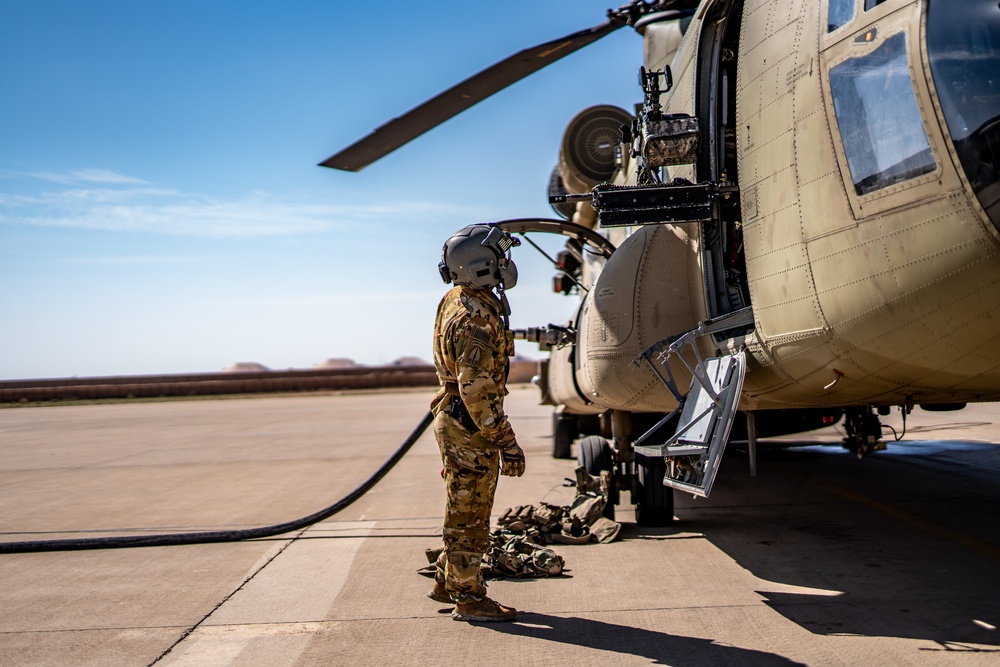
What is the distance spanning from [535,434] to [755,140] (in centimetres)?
1141

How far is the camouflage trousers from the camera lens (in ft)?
14.6

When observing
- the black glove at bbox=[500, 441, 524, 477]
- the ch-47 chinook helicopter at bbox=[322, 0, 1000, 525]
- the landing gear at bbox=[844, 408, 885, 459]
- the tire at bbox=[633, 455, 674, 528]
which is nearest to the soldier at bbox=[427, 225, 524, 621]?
the black glove at bbox=[500, 441, 524, 477]

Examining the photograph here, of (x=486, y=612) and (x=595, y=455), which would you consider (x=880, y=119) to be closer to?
(x=486, y=612)

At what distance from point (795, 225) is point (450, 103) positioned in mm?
3831

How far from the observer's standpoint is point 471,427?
14.8 feet

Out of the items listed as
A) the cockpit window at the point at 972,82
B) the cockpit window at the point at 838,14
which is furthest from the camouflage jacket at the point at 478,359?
the cockpit window at the point at 972,82

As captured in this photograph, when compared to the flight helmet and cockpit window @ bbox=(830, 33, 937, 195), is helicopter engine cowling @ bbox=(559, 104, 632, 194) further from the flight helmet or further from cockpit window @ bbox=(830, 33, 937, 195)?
cockpit window @ bbox=(830, 33, 937, 195)

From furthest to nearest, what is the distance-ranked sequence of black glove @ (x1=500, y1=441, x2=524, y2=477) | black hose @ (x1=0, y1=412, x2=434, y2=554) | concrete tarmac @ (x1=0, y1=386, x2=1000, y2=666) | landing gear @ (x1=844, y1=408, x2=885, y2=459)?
black hose @ (x1=0, y1=412, x2=434, y2=554) → landing gear @ (x1=844, y1=408, x2=885, y2=459) → black glove @ (x1=500, y1=441, x2=524, y2=477) → concrete tarmac @ (x1=0, y1=386, x2=1000, y2=666)

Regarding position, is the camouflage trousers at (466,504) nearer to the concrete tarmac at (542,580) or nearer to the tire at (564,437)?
the concrete tarmac at (542,580)

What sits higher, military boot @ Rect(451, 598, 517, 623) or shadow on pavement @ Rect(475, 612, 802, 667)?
military boot @ Rect(451, 598, 517, 623)

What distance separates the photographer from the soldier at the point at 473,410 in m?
4.38

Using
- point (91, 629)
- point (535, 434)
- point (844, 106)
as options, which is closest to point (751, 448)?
point (844, 106)

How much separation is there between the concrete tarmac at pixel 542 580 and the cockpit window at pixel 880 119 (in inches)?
79.9

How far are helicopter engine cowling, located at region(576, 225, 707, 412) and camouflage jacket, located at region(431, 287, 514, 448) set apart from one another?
64.7 inches
